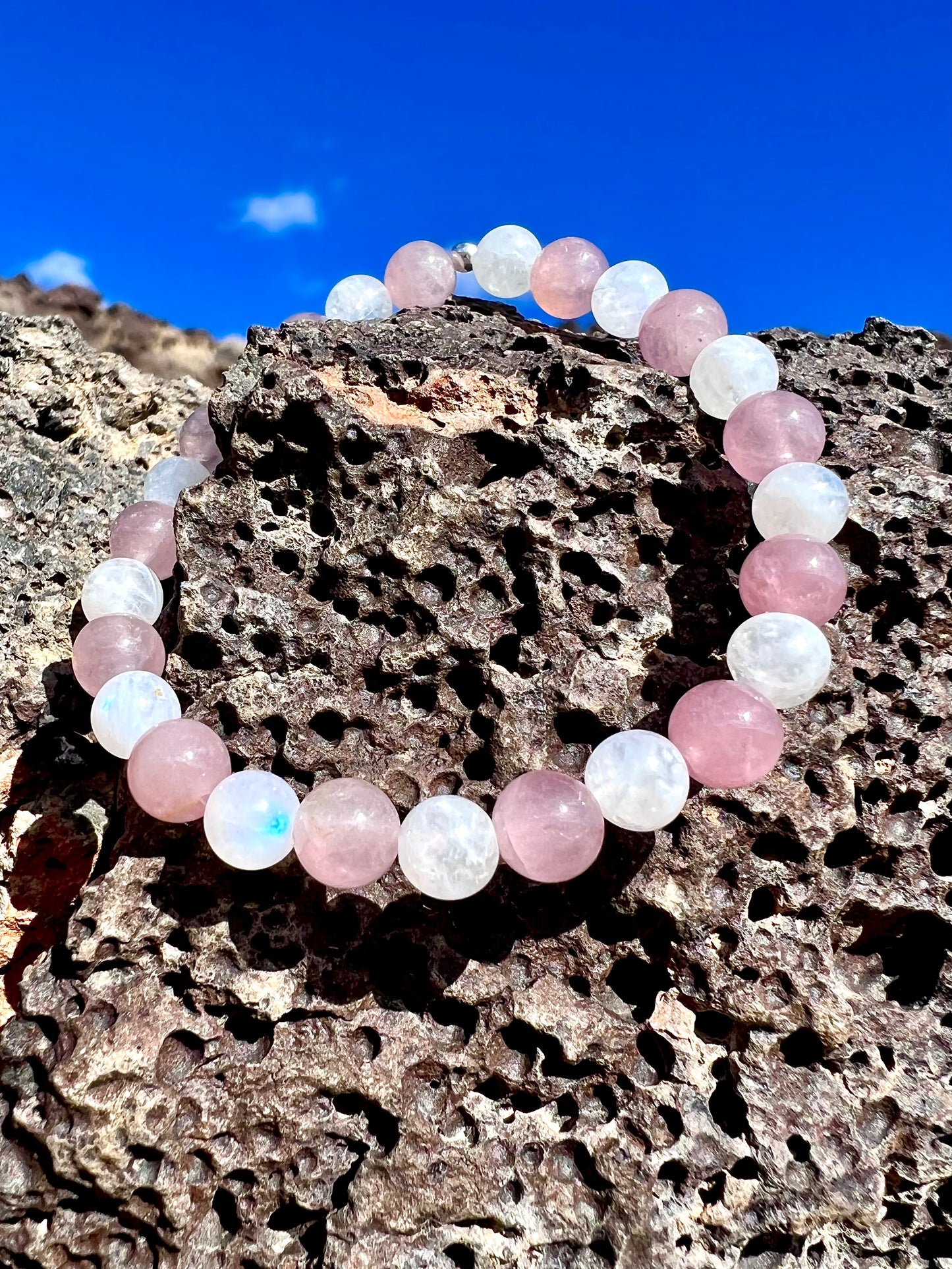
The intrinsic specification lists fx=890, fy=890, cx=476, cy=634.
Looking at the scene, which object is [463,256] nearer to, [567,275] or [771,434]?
[567,275]

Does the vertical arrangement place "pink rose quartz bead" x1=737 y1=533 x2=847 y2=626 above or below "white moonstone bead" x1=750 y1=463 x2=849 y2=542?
below

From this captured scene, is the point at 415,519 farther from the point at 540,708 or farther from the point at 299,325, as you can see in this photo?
the point at 299,325

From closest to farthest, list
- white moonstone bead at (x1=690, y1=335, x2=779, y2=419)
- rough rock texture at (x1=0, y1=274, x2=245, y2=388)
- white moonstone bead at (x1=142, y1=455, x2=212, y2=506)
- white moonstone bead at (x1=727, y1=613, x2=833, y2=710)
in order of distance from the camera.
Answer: white moonstone bead at (x1=727, y1=613, x2=833, y2=710) → white moonstone bead at (x1=690, y1=335, x2=779, y2=419) → white moonstone bead at (x1=142, y1=455, x2=212, y2=506) → rough rock texture at (x1=0, y1=274, x2=245, y2=388)

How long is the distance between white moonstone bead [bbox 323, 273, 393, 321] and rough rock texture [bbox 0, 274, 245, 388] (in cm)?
54

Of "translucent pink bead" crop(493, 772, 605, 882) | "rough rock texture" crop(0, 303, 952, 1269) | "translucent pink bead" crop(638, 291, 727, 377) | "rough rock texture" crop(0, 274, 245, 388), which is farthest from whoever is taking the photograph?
"rough rock texture" crop(0, 274, 245, 388)

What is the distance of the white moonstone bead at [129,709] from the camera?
6.16ft

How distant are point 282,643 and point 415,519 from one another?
1.27 feet

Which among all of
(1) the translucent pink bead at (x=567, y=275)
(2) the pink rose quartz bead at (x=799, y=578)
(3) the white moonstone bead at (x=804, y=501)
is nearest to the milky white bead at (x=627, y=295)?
(1) the translucent pink bead at (x=567, y=275)

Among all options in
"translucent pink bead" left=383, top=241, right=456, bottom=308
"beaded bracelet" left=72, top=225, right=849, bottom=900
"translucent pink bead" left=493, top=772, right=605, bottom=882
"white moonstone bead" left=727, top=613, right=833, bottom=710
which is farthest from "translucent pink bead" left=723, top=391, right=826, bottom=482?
"translucent pink bead" left=383, top=241, right=456, bottom=308

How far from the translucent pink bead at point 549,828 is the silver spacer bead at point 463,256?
5.58ft

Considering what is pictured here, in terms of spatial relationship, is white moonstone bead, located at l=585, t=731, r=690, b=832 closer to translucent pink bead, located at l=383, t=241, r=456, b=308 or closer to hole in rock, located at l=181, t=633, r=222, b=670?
hole in rock, located at l=181, t=633, r=222, b=670

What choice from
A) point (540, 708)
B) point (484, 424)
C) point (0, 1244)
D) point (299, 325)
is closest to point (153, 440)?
point (299, 325)

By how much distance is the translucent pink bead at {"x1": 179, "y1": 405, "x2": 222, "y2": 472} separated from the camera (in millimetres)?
2457

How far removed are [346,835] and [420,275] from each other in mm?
1677
